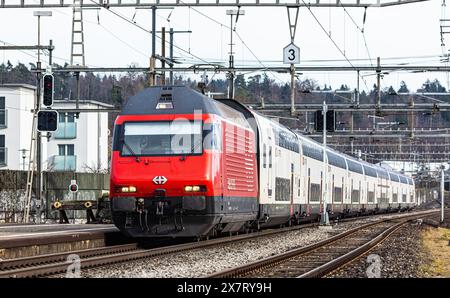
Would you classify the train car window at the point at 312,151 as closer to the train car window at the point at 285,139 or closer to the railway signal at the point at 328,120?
the railway signal at the point at 328,120

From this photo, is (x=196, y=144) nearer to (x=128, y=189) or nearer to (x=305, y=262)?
(x=128, y=189)

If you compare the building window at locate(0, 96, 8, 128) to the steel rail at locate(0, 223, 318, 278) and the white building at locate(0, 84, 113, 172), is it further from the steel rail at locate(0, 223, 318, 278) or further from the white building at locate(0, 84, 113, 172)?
Answer: the steel rail at locate(0, 223, 318, 278)

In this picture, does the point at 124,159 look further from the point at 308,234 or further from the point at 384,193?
the point at 384,193

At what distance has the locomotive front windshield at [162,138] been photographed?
2039cm

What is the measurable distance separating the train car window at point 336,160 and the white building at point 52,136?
1952cm

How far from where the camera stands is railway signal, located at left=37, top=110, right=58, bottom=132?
89.0ft

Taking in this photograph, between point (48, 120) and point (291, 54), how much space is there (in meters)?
11.1

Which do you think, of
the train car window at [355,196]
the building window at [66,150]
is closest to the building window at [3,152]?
the building window at [66,150]

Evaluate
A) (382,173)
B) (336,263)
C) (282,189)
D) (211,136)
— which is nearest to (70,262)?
(336,263)

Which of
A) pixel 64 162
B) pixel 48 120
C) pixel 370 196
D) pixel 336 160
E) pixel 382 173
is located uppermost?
pixel 48 120

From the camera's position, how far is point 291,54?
112ft

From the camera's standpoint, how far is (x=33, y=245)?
19953 mm

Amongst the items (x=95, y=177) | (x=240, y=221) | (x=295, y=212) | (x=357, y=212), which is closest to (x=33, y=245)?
(x=240, y=221)

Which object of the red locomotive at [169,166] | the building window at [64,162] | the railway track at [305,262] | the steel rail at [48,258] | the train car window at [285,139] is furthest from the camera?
the building window at [64,162]
